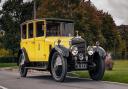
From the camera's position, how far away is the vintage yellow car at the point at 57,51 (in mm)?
19828

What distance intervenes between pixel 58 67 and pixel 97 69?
1.83 m

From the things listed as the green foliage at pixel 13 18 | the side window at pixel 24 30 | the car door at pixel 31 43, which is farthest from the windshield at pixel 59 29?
the green foliage at pixel 13 18

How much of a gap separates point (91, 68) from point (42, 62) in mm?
2578

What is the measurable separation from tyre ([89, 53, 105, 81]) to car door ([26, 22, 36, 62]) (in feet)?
10.4

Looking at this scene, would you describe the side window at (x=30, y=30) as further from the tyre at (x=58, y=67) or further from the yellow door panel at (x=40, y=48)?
the tyre at (x=58, y=67)

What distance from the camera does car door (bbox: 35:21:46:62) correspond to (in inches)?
854

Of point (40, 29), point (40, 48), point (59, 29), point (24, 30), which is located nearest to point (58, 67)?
point (40, 48)

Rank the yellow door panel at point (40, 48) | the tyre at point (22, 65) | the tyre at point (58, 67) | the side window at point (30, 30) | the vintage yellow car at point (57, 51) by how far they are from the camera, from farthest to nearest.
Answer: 1. the tyre at point (22, 65)
2. the side window at point (30, 30)
3. the yellow door panel at point (40, 48)
4. the vintage yellow car at point (57, 51)
5. the tyre at point (58, 67)

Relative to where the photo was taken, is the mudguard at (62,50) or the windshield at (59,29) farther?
the windshield at (59,29)

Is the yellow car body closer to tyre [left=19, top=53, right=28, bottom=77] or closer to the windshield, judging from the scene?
the windshield

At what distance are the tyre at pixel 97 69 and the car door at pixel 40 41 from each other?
2.26 meters

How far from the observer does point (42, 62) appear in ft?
72.5

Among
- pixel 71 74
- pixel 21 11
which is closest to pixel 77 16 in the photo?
pixel 21 11

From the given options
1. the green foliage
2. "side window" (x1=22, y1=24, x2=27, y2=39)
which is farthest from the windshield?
the green foliage
